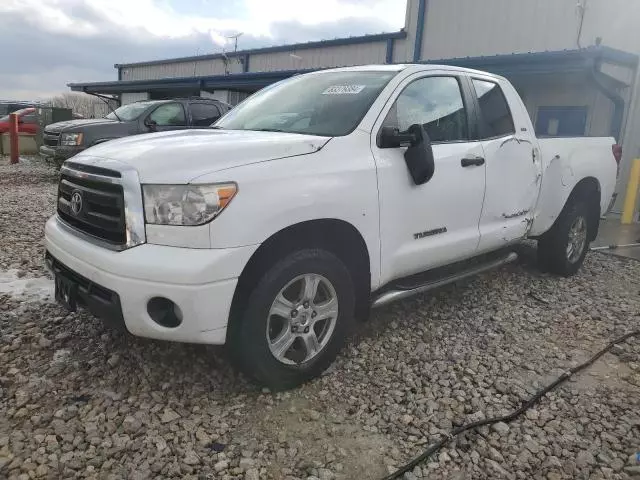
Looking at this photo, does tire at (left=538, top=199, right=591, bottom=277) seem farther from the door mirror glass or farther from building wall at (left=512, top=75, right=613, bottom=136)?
building wall at (left=512, top=75, right=613, bottom=136)

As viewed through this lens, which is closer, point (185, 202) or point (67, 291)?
point (185, 202)

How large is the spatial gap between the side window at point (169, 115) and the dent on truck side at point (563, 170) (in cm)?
753

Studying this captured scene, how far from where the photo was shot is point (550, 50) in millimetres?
10273

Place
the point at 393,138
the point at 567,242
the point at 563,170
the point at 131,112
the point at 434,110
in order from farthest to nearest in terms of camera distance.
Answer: the point at 131,112 → the point at 567,242 → the point at 563,170 → the point at 434,110 → the point at 393,138

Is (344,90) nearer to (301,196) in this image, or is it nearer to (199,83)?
(301,196)

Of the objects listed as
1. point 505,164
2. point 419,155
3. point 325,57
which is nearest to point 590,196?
point 505,164

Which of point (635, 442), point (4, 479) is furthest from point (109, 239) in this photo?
point (635, 442)

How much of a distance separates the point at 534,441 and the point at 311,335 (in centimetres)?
127

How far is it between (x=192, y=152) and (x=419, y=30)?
37.4 feet

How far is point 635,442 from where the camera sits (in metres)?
2.64

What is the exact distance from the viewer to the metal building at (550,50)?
9117 millimetres

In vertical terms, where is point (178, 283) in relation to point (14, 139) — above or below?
above

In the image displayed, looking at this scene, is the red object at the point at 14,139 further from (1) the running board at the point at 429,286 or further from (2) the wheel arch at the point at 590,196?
(2) the wheel arch at the point at 590,196

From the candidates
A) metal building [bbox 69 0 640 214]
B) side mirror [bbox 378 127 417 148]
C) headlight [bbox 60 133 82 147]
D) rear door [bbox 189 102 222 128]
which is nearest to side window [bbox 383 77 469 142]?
side mirror [bbox 378 127 417 148]
